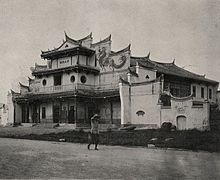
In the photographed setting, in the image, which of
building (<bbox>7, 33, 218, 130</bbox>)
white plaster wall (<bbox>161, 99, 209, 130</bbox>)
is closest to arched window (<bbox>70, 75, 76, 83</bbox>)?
building (<bbox>7, 33, 218, 130</bbox>)

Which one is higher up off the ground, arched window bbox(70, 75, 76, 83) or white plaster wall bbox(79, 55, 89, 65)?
white plaster wall bbox(79, 55, 89, 65)

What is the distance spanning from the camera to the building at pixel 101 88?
19.1 meters

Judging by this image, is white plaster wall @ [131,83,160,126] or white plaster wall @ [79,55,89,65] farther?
white plaster wall @ [79,55,89,65]

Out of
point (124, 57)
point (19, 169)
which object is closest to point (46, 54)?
point (124, 57)

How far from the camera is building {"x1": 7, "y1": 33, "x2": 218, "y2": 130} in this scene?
752 inches

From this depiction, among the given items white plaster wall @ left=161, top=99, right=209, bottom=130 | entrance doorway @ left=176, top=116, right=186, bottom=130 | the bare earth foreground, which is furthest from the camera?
entrance doorway @ left=176, top=116, right=186, bottom=130

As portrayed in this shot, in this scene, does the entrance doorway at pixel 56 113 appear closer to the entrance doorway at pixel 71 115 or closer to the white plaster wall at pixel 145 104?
the entrance doorway at pixel 71 115

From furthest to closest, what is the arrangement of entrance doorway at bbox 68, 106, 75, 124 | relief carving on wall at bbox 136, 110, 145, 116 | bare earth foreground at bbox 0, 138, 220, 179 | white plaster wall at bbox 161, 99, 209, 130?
1. entrance doorway at bbox 68, 106, 75, 124
2. relief carving on wall at bbox 136, 110, 145, 116
3. white plaster wall at bbox 161, 99, 209, 130
4. bare earth foreground at bbox 0, 138, 220, 179

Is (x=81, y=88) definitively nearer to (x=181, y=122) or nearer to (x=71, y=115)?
(x=71, y=115)

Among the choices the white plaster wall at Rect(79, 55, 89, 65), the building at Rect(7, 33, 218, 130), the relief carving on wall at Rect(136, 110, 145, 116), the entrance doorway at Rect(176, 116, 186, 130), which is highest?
the white plaster wall at Rect(79, 55, 89, 65)

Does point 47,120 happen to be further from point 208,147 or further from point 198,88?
point 208,147

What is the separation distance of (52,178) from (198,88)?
22.7 meters

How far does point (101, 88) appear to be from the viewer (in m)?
24.3

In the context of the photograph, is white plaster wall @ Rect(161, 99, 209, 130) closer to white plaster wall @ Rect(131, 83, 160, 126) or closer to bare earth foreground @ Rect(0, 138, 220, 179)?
white plaster wall @ Rect(131, 83, 160, 126)
